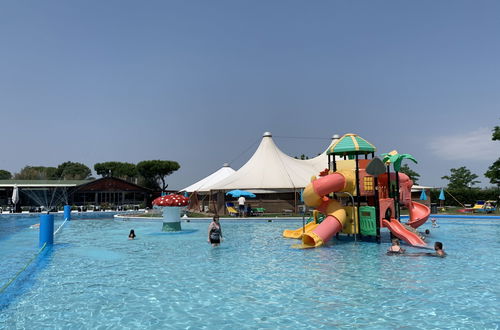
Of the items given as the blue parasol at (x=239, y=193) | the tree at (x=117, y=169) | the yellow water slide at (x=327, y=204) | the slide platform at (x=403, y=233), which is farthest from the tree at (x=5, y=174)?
the slide platform at (x=403, y=233)

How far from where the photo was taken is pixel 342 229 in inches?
565

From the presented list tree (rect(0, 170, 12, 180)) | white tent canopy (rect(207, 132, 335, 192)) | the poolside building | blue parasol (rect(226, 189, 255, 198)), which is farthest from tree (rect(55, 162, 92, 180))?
blue parasol (rect(226, 189, 255, 198))

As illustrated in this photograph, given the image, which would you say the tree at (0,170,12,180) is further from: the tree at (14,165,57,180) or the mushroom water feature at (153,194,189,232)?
the mushroom water feature at (153,194,189,232)

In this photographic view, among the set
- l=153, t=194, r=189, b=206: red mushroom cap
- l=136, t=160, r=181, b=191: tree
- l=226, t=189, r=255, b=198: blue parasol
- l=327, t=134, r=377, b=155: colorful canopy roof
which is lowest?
l=153, t=194, r=189, b=206: red mushroom cap

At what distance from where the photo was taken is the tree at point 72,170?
3472 inches

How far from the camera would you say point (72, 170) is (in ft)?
295

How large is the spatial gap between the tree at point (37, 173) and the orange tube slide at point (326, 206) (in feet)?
245

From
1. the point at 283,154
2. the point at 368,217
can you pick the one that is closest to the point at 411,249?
the point at 368,217

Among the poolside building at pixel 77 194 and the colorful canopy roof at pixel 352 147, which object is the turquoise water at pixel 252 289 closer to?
the colorful canopy roof at pixel 352 147

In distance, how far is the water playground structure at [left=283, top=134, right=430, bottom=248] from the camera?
13.6m

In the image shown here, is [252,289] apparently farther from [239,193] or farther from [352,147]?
[239,193]

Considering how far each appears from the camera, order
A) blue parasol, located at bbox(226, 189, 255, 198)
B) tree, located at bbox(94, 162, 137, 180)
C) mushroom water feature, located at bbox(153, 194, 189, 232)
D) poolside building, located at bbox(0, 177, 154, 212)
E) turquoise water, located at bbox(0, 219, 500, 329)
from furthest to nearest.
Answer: tree, located at bbox(94, 162, 137, 180) → poolside building, located at bbox(0, 177, 154, 212) → blue parasol, located at bbox(226, 189, 255, 198) → mushroom water feature, located at bbox(153, 194, 189, 232) → turquoise water, located at bbox(0, 219, 500, 329)

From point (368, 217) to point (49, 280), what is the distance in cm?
1059

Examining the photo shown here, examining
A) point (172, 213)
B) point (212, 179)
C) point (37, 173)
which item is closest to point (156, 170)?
point (37, 173)
